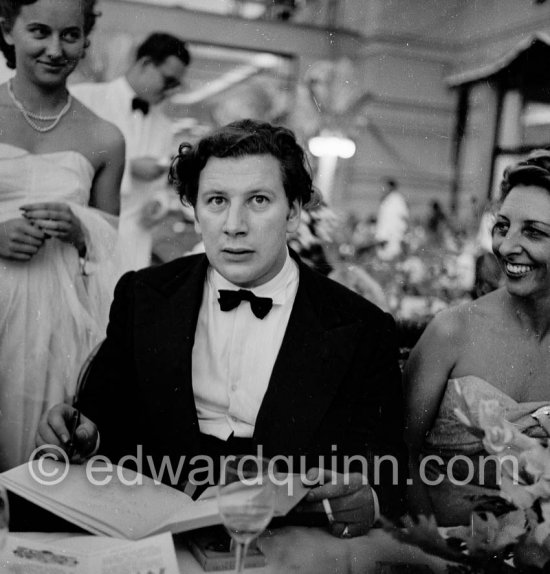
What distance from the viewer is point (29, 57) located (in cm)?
202

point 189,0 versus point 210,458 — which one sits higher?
point 189,0

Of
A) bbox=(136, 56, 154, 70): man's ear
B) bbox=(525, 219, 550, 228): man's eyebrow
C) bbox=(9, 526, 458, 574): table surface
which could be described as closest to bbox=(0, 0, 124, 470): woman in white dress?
bbox=(136, 56, 154, 70): man's ear

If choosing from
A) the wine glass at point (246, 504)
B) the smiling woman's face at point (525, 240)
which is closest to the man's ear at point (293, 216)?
the smiling woman's face at point (525, 240)

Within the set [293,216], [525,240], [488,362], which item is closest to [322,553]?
[293,216]

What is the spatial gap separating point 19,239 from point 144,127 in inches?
21.0

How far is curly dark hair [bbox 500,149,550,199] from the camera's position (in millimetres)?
2004

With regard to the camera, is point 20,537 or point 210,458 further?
point 210,458

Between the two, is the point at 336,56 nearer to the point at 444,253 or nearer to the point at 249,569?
the point at 444,253

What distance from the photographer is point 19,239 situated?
2.07 meters

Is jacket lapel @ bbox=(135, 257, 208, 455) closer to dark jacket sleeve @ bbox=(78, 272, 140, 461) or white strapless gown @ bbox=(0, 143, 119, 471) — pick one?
dark jacket sleeve @ bbox=(78, 272, 140, 461)

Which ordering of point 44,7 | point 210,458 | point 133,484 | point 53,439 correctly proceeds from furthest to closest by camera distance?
point 44,7 → point 210,458 → point 53,439 → point 133,484

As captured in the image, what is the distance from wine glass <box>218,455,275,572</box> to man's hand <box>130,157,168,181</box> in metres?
1.35

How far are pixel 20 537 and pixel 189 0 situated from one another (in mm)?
1689

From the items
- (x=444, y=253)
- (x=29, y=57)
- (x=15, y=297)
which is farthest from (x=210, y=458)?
(x=444, y=253)
